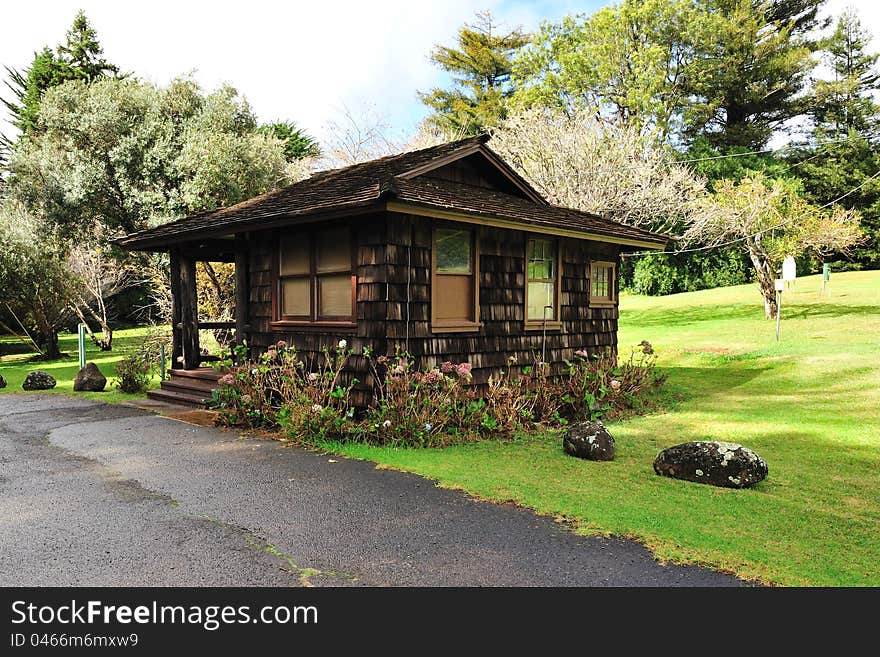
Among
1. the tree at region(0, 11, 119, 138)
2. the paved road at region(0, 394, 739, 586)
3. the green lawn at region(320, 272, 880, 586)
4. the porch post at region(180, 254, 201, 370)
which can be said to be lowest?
the green lawn at region(320, 272, 880, 586)

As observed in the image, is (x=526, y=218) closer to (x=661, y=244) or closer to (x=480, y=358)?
(x=480, y=358)

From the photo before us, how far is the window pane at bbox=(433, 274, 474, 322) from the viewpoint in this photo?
871cm

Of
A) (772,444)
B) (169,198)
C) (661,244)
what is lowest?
(772,444)

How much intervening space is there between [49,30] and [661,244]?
107 ft

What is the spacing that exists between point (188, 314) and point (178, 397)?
1737mm

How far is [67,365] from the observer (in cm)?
1850

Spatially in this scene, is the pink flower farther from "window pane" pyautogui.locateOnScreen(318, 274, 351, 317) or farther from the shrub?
the shrub

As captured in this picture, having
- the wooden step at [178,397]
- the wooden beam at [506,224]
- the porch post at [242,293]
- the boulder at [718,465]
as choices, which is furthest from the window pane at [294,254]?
the boulder at [718,465]

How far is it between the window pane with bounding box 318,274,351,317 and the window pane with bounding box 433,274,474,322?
3.94 feet

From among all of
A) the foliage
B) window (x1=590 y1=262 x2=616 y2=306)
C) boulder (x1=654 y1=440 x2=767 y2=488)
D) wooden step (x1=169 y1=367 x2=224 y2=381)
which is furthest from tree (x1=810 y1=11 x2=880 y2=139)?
wooden step (x1=169 y1=367 x2=224 y2=381)

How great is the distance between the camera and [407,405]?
304 inches

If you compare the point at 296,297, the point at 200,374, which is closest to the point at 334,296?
the point at 296,297

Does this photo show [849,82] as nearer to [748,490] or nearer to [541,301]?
[541,301]

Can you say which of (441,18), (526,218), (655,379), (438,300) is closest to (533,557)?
(438,300)
